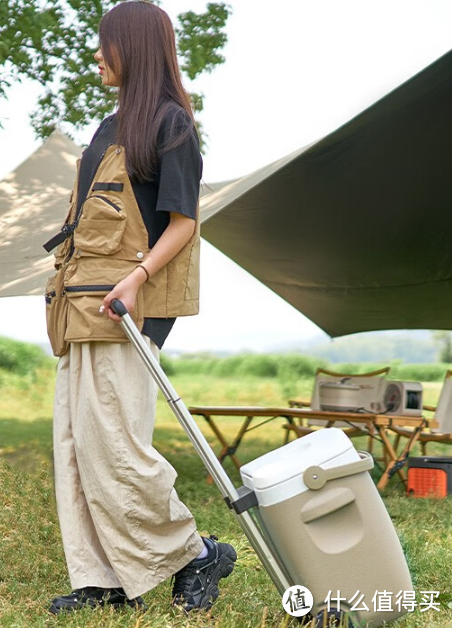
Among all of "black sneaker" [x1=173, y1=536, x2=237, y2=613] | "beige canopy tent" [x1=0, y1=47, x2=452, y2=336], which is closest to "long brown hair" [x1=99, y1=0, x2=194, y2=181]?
"black sneaker" [x1=173, y1=536, x2=237, y2=613]

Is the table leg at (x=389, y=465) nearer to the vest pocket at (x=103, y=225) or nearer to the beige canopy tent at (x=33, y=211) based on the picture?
the beige canopy tent at (x=33, y=211)

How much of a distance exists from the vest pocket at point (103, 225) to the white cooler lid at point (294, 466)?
606 mm

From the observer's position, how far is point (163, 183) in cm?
204

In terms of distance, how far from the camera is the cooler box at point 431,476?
187 inches

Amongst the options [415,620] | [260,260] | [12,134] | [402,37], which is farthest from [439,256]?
[402,37]

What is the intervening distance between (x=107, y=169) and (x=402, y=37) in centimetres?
1928

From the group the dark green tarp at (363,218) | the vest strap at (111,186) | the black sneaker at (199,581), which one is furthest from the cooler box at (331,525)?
the dark green tarp at (363,218)

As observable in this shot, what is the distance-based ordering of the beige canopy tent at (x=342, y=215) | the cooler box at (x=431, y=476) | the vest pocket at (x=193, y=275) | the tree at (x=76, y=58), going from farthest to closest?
the tree at (x=76, y=58) → the cooler box at (x=431, y=476) → the beige canopy tent at (x=342, y=215) → the vest pocket at (x=193, y=275)

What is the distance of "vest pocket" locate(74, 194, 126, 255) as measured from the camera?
204cm

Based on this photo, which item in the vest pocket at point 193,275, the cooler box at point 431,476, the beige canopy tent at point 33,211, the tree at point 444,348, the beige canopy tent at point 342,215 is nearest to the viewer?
the vest pocket at point 193,275

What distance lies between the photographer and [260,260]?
622 cm

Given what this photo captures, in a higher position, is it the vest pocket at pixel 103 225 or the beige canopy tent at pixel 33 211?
the vest pocket at pixel 103 225

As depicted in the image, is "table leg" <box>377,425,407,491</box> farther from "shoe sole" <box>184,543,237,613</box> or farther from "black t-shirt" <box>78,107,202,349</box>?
"black t-shirt" <box>78,107,202,349</box>

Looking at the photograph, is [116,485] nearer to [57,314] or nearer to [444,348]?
[57,314]
